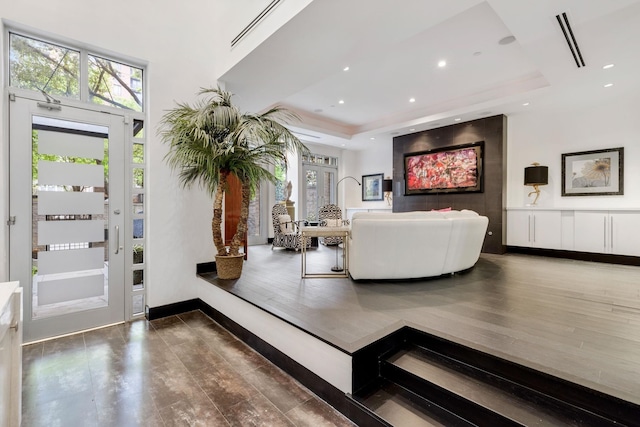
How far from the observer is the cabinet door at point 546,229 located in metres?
5.46

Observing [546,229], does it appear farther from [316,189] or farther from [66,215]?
[66,215]

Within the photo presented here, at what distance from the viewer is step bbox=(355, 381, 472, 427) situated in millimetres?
1495

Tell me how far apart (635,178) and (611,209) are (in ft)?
2.39

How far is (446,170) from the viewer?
22.3 ft

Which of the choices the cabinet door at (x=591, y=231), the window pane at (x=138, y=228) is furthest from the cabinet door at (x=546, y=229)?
the window pane at (x=138, y=228)

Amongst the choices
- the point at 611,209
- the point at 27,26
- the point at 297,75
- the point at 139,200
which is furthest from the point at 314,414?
the point at 611,209

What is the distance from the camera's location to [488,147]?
6.14 meters

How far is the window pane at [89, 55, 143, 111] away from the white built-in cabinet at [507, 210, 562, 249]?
708 cm

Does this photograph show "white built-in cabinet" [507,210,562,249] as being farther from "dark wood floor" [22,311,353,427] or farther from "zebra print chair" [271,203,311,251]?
"dark wood floor" [22,311,353,427]

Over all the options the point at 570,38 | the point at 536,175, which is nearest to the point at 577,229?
the point at 536,175

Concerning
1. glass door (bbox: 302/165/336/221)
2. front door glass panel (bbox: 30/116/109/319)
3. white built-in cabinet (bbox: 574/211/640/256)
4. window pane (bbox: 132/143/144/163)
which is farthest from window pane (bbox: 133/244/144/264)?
white built-in cabinet (bbox: 574/211/640/256)

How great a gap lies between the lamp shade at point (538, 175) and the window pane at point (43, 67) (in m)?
7.31

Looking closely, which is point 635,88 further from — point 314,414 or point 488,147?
point 314,414

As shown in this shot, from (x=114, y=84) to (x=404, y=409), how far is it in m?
4.13
